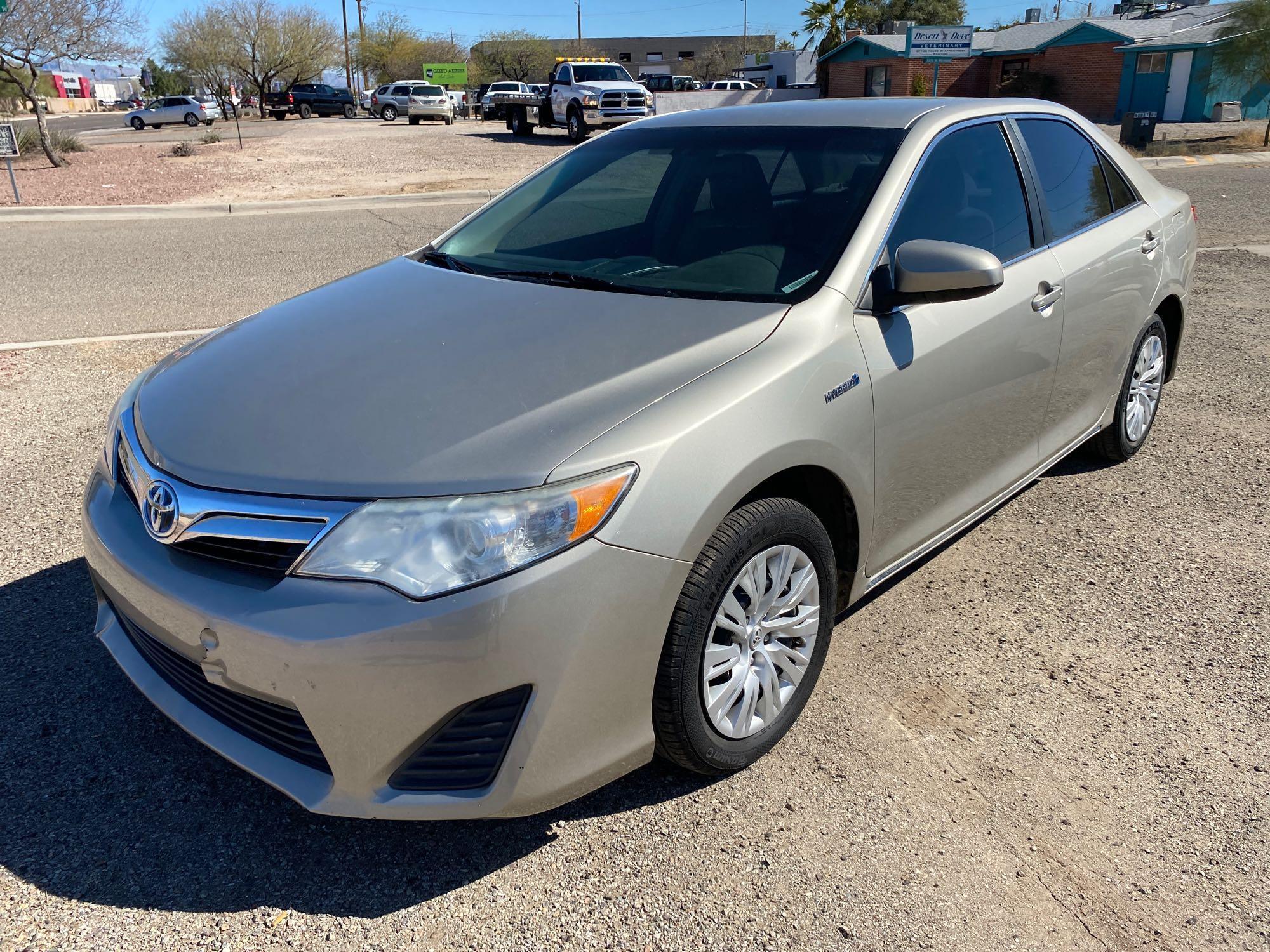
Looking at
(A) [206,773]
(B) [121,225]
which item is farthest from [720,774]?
(B) [121,225]

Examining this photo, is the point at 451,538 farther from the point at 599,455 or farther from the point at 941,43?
the point at 941,43

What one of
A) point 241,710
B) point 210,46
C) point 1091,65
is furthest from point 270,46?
point 241,710

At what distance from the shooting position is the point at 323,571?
214 centimetres

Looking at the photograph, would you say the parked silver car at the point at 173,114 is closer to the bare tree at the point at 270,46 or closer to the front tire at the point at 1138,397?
the bare tree at the point at 270,46

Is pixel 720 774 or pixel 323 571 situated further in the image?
pixel 720 774

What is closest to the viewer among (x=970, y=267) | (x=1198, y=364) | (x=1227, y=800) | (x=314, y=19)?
(x=1227, y=800)

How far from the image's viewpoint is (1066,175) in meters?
4.11

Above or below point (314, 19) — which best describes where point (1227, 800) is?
below

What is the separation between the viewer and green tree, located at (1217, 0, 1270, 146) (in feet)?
92.2

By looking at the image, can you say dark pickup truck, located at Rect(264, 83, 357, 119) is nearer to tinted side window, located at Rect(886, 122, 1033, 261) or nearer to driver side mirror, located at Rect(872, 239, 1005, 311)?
tinted side window, located at Rect(886, 122, 1033, 261)

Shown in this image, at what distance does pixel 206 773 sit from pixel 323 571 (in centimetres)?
101

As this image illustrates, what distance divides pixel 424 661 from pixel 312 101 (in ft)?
196

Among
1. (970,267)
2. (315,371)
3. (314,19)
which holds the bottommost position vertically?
(315,371)

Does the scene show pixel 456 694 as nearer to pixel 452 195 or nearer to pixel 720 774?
pixel 720 774
